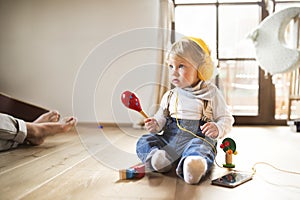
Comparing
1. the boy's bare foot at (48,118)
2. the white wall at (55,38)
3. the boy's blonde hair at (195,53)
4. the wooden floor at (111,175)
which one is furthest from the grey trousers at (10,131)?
the white wall at (55,38)

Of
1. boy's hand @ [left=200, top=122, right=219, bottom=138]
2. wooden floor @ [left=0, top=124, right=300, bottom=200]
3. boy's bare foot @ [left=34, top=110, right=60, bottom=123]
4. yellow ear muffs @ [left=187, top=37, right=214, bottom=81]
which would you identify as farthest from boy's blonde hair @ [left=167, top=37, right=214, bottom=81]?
boy's bare foot @ [left=34, top=110, right=60, bottom=123]

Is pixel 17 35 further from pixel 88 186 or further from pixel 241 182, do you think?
pixel 241 182

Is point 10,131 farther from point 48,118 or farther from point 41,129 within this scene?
point 48,118

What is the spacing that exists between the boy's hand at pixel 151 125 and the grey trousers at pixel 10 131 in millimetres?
562

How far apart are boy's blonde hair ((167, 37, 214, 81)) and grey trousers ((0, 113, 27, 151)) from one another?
666 mm

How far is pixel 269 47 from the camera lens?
2273 mm

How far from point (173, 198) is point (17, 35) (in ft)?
6.58

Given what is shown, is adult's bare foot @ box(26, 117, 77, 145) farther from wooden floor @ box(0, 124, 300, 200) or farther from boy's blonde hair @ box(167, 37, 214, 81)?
boy's blonde hair @ box(167, 37, 214, 81)

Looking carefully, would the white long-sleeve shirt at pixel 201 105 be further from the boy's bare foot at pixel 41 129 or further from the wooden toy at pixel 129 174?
Answer: the boy's bare foot at pixel 41 129

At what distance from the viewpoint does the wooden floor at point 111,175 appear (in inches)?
31.3

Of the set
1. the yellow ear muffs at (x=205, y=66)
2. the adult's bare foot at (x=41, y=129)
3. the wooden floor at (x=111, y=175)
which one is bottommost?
the wooden floor at (x=111, y=175)

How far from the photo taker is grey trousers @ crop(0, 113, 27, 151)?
1250 millimetres

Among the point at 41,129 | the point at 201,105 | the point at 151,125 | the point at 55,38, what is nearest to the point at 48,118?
the point at 41,129

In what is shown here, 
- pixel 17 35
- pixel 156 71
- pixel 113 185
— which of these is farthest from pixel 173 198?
pixel 17 35
